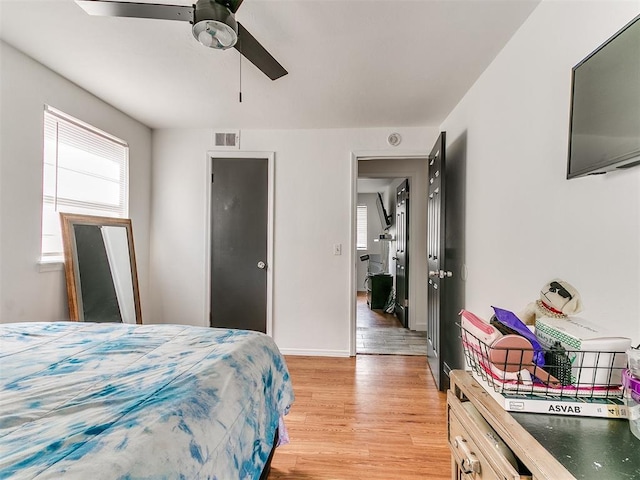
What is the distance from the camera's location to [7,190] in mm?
1976

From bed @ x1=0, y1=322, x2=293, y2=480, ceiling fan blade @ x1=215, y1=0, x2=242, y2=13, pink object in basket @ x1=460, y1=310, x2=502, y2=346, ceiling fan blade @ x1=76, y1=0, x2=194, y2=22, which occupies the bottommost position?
bed @ x1=0, y1=322, x2=293, y2=480

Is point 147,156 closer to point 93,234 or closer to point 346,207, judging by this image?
point 93,234

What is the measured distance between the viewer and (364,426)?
2.04 m

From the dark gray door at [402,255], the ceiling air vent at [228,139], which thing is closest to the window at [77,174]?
the ceiling air vent at [228,139]

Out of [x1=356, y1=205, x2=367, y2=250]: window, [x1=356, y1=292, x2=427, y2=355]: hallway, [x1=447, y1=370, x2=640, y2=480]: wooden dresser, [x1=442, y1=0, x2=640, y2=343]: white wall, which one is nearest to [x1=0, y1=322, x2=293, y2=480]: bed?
[x1=447, y1=370, x2=640, y2=480]: wooden dresser

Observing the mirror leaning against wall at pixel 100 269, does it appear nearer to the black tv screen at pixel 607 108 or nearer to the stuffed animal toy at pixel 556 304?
the stuffed animal toy at pixel 556 304

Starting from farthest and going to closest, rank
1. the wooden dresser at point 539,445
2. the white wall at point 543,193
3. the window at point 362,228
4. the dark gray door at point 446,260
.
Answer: the window at point 362,228 < the dark gray door at point 446,260 < the white wall at point 543,193 < the wooden dresser at point 539,445

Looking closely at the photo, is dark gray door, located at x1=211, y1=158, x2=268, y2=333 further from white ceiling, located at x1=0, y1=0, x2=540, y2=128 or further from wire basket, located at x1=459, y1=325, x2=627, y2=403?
wire basket, located at x1=459, y1=325, x2=627, y2=403

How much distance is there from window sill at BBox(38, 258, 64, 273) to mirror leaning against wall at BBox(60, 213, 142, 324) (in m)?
0.04

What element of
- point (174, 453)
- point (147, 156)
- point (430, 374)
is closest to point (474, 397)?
point (174, 453)

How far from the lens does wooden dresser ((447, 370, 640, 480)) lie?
602 mm

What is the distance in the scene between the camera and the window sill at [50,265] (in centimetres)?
221

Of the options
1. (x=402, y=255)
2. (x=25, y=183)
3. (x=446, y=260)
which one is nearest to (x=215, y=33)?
(x=25, y=183)

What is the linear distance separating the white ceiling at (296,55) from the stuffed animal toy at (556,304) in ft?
4.68
